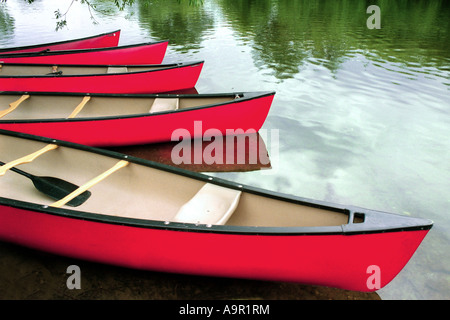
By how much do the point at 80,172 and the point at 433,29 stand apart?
53.1 feet

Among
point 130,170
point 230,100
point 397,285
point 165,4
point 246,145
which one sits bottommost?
point 397,285

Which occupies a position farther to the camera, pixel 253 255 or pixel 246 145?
pixel 246 145

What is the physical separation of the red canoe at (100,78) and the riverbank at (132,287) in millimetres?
4653

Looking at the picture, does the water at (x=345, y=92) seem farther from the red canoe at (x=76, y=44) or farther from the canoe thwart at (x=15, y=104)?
the canoe thwart at (x=15, y=104)

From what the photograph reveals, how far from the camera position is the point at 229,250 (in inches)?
98.7

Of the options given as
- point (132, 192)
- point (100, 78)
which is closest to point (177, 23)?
point (100, 78)

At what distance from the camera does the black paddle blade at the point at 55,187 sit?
366cm

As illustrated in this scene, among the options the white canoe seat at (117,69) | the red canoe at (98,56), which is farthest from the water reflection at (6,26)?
the white canoe seat at (117,69)

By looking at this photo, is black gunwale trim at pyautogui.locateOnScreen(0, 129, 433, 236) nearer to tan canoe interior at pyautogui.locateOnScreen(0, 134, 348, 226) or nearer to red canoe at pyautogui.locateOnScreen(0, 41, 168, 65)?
tan canoe interior at pyautogui.locateOnScreen(0, 134, 348, 226)

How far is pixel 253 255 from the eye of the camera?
2.50 meters

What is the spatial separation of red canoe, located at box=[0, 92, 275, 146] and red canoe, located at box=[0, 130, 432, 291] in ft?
4.52

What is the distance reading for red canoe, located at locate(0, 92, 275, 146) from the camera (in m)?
4.82
